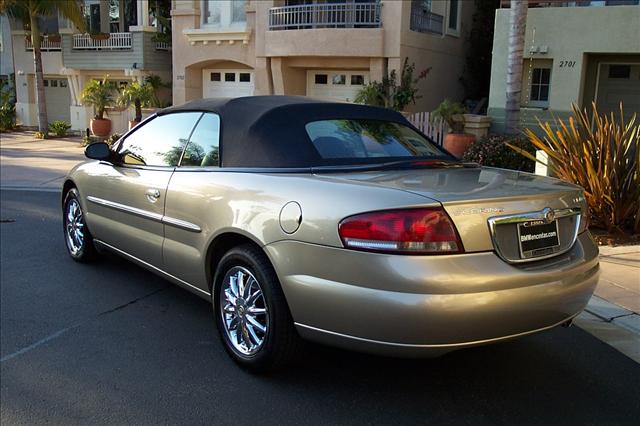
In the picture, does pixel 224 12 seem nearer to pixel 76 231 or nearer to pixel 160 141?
pixel 76 231

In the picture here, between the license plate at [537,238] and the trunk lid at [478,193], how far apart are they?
63 mm

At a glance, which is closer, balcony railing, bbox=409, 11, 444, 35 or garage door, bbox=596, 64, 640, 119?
garage door, bbox=596, 64, 640, 119

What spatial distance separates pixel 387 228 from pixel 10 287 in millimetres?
4056

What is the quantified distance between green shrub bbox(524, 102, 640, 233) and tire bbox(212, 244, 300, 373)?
492 cm

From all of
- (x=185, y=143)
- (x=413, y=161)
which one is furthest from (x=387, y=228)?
(x=185, y=143)

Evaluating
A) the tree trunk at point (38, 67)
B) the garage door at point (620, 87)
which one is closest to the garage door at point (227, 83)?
the tree trunk at point (38, 67)

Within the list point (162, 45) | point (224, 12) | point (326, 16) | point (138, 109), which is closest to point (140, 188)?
point (326, 16)

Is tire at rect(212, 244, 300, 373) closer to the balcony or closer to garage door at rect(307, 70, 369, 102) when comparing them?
Result: garage door at rect(307, 70, 369, 102)

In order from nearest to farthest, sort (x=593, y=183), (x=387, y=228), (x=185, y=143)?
1. (x=387, y=228)
2. (x=185, y=143)
3. (x=593, y=183)

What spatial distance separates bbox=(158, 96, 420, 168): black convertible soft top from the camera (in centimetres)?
393

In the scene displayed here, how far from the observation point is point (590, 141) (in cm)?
739

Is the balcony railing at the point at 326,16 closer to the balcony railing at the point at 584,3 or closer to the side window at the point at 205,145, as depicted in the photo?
the balcony railing at the point at 584,3

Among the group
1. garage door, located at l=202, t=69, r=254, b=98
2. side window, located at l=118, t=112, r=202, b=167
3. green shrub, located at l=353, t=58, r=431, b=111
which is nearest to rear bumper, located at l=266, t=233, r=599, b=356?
side window, located at l=118, t=112, r=202, b=167

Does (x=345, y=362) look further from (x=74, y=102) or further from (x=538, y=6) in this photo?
(x=74, y=102)
